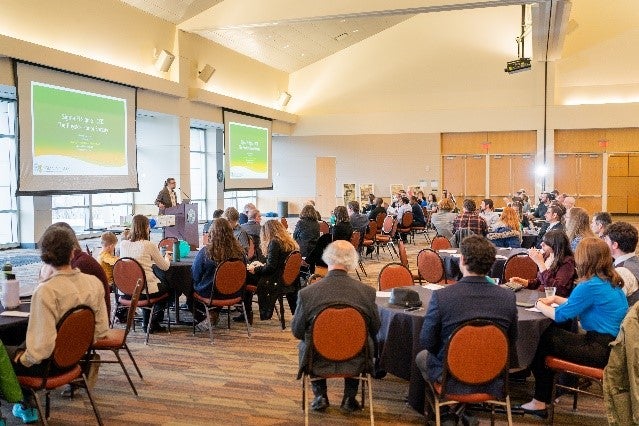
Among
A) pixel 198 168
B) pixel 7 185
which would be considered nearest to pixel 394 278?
pixel 7 185

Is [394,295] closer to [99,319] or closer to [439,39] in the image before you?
[99,319]

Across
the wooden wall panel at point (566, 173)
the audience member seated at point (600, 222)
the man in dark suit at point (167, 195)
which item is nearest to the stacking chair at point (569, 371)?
the audience member seated at point (600, 222)

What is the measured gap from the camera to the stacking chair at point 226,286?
19.7 feet

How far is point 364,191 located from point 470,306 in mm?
17209

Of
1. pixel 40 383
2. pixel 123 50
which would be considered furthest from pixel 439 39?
pixel 40 383

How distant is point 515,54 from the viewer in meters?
18.2

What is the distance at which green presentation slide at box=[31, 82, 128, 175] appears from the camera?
29.7 ft

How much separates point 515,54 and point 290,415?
16.5 meters

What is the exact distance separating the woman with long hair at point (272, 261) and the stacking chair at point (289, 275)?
8 centimetres

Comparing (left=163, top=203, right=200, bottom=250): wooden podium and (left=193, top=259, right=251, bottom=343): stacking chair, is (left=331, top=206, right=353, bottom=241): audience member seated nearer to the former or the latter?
(left=163, top=203, right=200, bottom=250): wooden podium

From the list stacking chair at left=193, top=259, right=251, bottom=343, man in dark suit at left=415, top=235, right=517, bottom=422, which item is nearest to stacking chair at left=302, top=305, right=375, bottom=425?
man in dark suit at left=415, top=235, right=517, bottom=422

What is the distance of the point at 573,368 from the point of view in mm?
3820

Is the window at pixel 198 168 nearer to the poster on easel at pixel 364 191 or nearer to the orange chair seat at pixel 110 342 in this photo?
the poster on easel at pixel 364 191

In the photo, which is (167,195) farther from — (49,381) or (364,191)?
(364,191)
